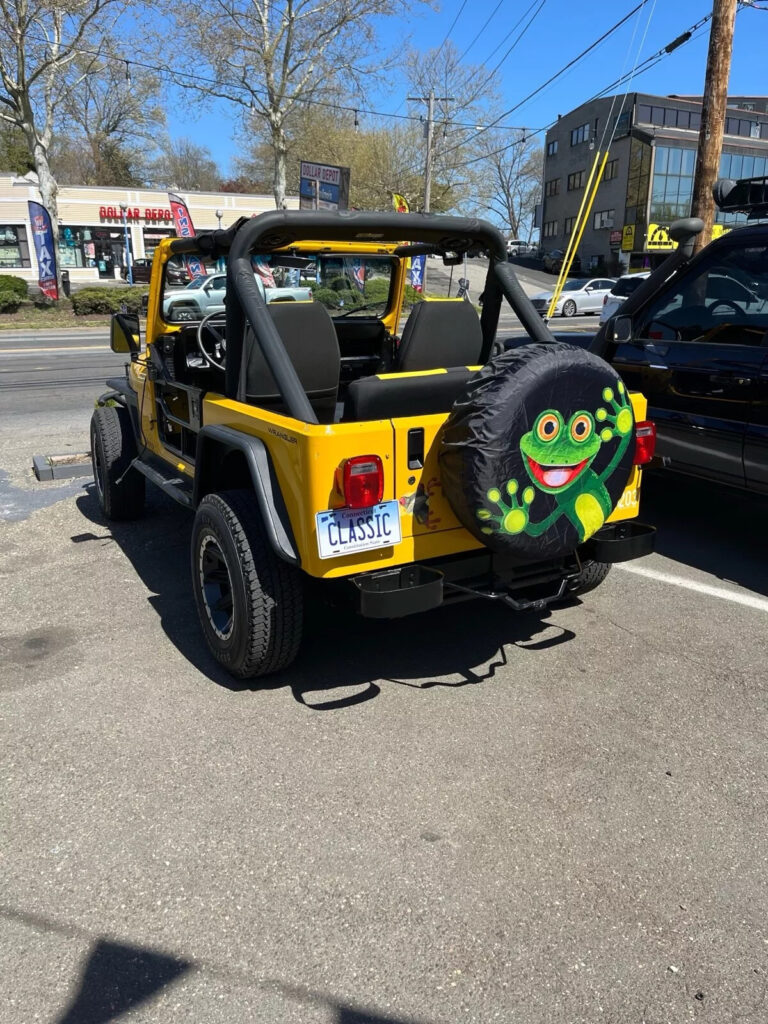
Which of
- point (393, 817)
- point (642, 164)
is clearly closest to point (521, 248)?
point (642, 164)

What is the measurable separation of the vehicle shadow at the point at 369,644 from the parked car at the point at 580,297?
26462 millimetres

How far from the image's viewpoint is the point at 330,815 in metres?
2.63

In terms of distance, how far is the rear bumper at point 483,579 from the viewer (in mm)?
2947

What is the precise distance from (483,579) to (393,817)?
1124 mm

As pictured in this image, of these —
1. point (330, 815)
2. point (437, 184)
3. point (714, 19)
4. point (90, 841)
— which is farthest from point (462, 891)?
point (437, 184)

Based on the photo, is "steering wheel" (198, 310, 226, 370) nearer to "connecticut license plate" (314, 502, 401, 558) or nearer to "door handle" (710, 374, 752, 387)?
"connecticut license plate" (314, 502, 401, 558)

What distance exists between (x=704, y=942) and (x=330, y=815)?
119 centimetres

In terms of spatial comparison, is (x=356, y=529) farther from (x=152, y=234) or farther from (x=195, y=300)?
(x=152, y=234)

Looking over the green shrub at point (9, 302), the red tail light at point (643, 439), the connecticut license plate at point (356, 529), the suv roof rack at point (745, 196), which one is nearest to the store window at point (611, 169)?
the green shrub at point (9, 302)

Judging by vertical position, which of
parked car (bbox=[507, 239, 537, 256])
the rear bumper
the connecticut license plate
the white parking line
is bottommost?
the white parking line

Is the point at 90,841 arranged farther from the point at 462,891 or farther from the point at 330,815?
the point at 462,891

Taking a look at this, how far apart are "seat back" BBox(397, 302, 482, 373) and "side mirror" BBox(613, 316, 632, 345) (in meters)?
1.48

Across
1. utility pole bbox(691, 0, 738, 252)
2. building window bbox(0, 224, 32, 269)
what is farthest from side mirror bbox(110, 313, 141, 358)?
building window bbox(0, 224, 32, 269)

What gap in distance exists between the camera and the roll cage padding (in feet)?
10.3
